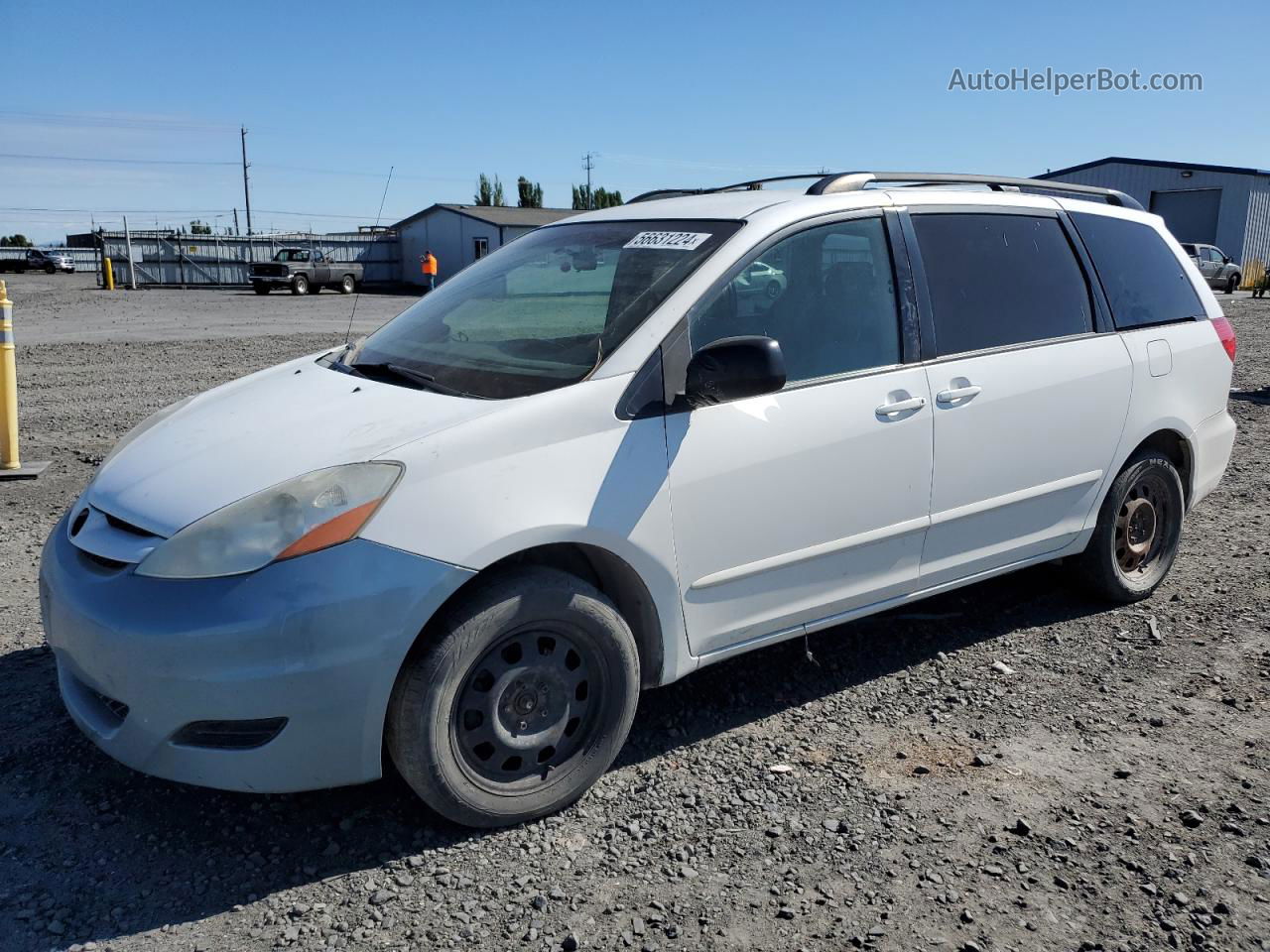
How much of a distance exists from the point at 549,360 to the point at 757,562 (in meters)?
0.95

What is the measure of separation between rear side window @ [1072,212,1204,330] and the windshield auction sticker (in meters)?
2.06

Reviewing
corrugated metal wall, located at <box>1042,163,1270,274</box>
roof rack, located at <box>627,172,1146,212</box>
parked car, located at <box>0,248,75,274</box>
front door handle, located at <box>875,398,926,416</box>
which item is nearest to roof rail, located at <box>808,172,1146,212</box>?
roof rack, located at <box>627,172,1146,212</box>

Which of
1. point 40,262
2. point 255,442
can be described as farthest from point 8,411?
point 40,262

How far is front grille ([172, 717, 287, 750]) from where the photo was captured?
9.16 ft

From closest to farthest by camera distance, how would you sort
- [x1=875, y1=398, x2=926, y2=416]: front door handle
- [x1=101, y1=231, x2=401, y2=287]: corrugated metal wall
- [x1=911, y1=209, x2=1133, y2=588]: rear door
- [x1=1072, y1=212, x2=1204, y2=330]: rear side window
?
[x1=875, y1=398, x2=926, y2=416]: front door handle
[x1=911, y1=209, x2=1133, y2=588]: rear door
[x1=1072, y1=212, x2=1204, y2=330]: rear side window
[x1=101, y1=231, x2=401, y2=287]: corrugated metal wall

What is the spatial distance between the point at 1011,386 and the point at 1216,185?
156 feet

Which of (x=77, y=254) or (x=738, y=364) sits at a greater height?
(x=77, y=254)

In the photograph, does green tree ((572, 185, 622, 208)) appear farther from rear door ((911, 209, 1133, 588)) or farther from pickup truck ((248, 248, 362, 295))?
rear door ((911, 209, 1133, 588))

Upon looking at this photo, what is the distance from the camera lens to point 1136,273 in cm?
492

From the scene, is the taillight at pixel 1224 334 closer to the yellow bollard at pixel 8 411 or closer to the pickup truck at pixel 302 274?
the yellow bollard at pixel 8 411

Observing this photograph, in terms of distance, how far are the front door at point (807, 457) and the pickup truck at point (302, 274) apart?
39369 millimetres

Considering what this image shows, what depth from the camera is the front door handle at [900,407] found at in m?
3.78

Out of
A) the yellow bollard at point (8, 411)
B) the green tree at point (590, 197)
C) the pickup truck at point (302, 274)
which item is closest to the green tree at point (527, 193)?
the green tree at point (590, 197)

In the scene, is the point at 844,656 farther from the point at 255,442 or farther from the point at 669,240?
the point at 255,442
